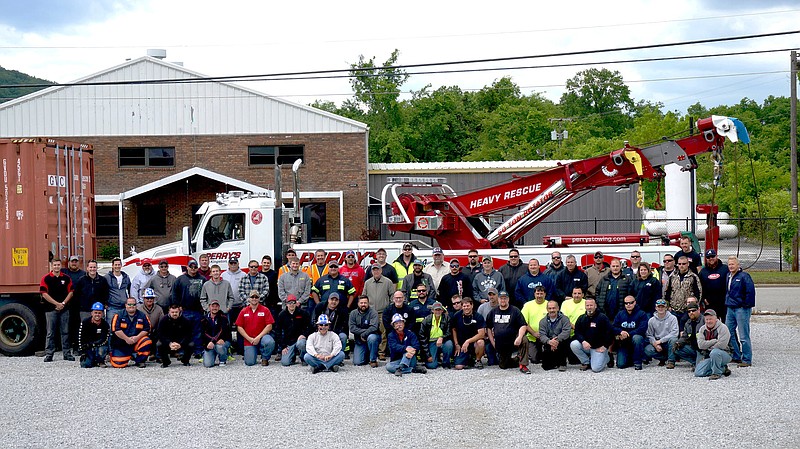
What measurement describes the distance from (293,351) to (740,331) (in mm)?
7046

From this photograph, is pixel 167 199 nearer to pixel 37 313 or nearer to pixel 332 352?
pixel 37 313

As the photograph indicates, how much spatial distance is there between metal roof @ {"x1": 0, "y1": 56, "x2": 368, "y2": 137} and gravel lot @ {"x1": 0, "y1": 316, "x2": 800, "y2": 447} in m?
22.3

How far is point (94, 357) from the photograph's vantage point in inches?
564

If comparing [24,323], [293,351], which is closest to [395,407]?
[293,351]

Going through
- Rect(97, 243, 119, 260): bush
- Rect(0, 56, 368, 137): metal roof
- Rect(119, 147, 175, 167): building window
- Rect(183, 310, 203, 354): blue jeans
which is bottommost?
Rect(183, 310, 203, 354): blue jeans

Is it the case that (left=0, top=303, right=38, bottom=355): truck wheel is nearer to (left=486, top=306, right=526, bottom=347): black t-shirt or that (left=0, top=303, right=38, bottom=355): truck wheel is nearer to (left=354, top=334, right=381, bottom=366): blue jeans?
(left=354, top=334, right=381, bottom=366): blue jeans

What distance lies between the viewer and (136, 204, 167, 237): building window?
36031 mm

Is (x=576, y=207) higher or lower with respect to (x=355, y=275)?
higher

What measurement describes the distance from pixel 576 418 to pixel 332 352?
469cm

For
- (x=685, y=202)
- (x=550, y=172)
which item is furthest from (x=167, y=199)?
(x=550, y=172)

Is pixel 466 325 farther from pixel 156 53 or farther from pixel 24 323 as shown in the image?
pixel 156 53

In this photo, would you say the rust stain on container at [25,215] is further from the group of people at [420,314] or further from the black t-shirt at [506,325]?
the black t-shirt at [506,325]

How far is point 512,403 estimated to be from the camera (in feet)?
36.5

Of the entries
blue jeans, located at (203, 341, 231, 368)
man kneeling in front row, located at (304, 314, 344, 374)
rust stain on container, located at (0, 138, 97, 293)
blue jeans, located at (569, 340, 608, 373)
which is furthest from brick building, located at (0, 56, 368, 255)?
blue jeans, located at (569, 340, 608, 373)
